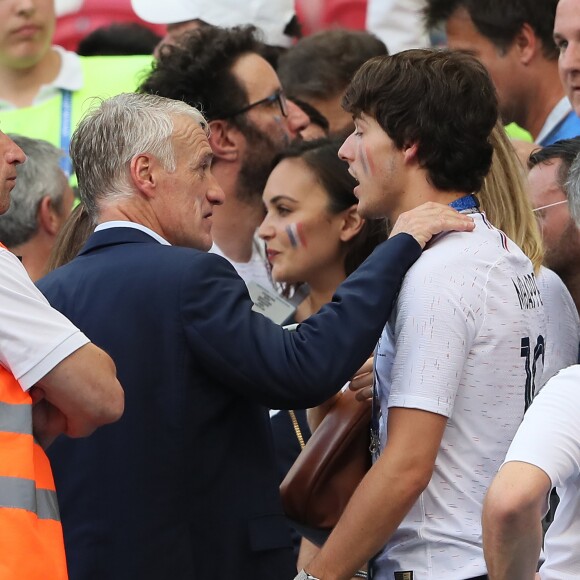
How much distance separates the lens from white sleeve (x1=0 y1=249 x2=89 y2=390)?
7.36 ft

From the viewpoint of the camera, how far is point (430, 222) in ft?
8.81

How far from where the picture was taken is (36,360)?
2.24 meters

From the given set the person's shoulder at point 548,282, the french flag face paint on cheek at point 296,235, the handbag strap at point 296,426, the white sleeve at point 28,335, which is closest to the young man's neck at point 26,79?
the french flag face paint on cheek at point 296,235

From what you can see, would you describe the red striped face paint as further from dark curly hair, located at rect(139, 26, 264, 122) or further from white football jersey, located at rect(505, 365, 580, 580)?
dark curly hair, located at rect(139, 26, 264, 122)

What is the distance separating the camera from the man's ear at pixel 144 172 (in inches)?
114

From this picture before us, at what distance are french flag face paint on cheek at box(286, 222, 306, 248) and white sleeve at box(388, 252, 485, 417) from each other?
1372 mm

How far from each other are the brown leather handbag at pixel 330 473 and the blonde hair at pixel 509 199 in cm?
57

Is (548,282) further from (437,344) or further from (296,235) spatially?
(296,235)

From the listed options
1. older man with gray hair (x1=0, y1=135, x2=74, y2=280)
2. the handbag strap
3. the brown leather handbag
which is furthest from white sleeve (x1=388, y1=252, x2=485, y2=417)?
older man with gray hair (x1=0, y1=135, x2=74, y2=280)

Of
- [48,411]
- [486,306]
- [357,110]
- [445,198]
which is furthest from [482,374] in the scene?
[48,411]

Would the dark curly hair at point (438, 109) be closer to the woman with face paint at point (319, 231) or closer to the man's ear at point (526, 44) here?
the woman with face paint at point (319, 231)

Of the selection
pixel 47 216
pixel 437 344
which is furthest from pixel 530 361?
pixel 47 216

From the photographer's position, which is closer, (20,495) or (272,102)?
(20,495)

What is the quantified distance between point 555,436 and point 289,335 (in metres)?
0.74
